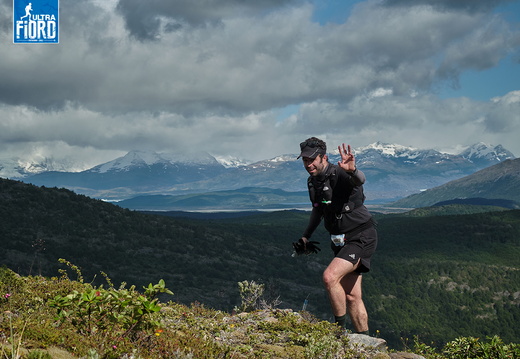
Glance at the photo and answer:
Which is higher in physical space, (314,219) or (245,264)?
(314,219)

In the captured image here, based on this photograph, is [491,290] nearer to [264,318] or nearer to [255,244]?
[255,244]

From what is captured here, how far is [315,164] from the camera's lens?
8.30m

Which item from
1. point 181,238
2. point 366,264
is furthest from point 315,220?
point 181,238

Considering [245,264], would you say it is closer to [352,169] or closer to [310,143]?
[310,143]

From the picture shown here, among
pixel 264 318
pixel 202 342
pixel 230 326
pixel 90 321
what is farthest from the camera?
pixel 264 318

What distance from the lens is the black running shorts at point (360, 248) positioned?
8273 millimetres

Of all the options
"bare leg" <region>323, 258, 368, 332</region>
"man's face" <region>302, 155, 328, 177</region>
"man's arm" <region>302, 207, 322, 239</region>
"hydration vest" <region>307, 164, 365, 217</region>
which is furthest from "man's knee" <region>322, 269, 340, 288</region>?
"man's face" <region>302, 155, 328, 177</region>

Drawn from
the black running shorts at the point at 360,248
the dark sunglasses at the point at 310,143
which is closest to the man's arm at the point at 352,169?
the dark sunglasses at the point at 310,143

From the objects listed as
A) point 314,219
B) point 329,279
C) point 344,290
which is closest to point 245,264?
point 314,219

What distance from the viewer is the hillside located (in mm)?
96375

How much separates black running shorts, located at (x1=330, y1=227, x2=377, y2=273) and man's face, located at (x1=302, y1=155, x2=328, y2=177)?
1.32 metres

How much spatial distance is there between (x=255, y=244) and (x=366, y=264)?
142732 millimetres

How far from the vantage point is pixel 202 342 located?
6.41 metres

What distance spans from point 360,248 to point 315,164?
168cm
